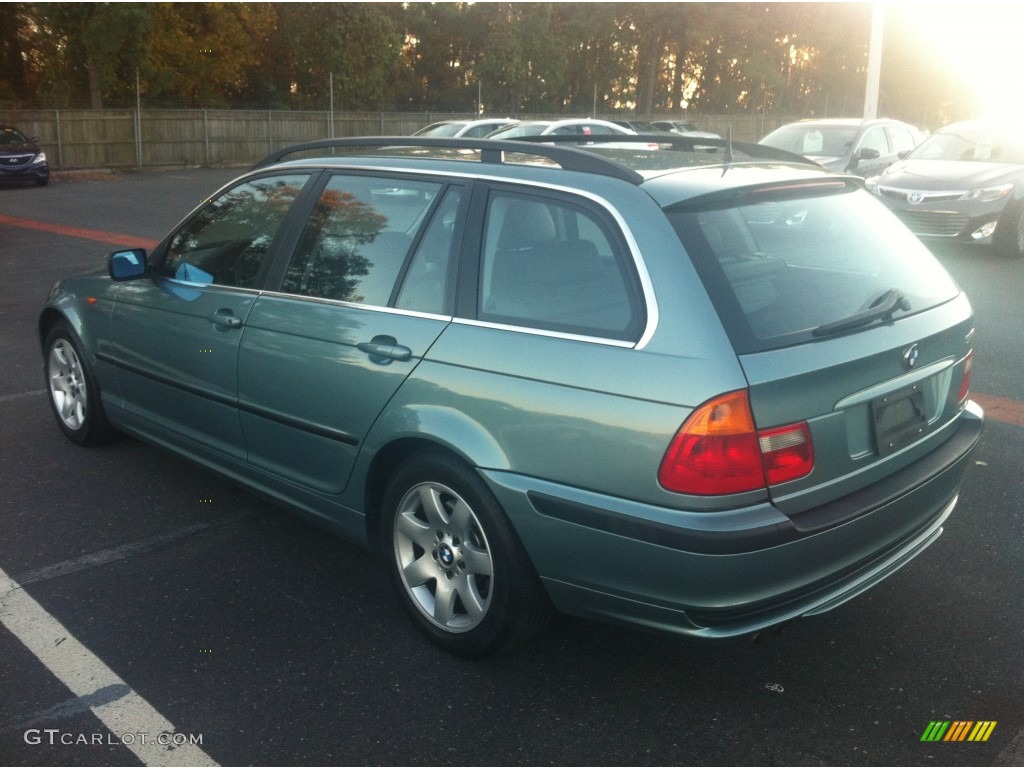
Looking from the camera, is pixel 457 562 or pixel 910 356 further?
pixel 457 562

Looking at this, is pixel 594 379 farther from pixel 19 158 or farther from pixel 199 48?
pixel 199 48

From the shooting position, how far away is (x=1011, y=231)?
1271cm

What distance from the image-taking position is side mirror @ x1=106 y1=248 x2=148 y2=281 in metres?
4.80

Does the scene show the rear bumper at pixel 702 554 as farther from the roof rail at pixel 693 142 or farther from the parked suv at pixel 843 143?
the parked suv at pixel 843 143

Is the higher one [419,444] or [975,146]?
[975,146]

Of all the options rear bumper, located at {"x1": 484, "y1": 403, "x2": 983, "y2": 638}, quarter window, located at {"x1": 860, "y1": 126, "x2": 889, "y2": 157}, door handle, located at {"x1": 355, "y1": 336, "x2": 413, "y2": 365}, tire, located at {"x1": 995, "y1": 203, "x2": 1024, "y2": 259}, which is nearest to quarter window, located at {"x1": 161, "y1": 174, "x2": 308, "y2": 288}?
door handle, located at {"x1": 355, "y1": 336, "x2": 413, "y2": 365}

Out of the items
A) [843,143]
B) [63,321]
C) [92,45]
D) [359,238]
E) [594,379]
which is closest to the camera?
[594,379]

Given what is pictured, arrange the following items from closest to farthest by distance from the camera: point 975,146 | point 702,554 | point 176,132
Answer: point 702,554 < point 975,146 < point 176,132

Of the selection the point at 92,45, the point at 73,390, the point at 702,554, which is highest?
the point at 92,45

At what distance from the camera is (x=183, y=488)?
17.0 ft

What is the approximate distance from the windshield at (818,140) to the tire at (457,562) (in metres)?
12.1

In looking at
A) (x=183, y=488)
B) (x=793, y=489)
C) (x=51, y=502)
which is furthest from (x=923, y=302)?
(x=51, y=502)

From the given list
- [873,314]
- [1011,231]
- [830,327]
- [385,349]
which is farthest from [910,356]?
[1011,231]

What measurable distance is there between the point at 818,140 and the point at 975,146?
2.11 meters
